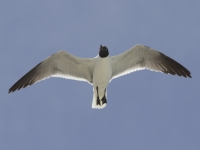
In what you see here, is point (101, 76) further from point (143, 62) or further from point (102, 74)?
point (143, 62)

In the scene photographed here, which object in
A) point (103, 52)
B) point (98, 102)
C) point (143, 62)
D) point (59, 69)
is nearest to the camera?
point (103, 52)

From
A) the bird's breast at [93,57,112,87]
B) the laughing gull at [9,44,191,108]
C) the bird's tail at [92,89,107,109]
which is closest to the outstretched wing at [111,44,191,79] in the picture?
the laughing gull at [9,44,191,108]

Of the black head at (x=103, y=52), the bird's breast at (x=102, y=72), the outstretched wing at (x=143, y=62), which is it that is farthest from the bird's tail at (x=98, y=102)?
the black head at (x=103, y=52)

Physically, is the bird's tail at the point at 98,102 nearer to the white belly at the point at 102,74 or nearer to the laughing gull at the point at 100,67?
the laughing gull at the point at 100,67

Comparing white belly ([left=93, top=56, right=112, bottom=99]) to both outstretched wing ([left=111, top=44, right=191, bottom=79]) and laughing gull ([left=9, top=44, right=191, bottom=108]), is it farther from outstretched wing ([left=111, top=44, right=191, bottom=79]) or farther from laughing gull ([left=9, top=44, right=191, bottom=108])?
outstretched wing ([left=111, top=44, right=191, bottom=79])

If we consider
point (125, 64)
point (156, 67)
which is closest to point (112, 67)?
point (125, 64)

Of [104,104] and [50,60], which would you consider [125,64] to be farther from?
[50,60]

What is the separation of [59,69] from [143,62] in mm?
2559

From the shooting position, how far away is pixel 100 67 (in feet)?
41.6

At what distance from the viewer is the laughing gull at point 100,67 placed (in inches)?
505

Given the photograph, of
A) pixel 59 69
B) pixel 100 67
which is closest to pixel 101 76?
pixel 100 67

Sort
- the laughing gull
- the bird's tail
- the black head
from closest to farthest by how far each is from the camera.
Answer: the black head
the laughing gull
the bird's tail

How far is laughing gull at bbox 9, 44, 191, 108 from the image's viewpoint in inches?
505

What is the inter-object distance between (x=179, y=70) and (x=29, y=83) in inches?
176
